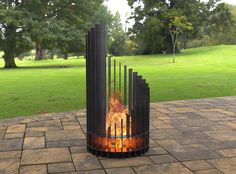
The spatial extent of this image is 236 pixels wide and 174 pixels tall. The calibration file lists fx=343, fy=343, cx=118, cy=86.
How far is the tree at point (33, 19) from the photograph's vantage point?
72.0 ft

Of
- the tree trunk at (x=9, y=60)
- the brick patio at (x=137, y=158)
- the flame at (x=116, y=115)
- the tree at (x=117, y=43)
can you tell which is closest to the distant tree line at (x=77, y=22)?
the tree trunk at (x=9, y=60)

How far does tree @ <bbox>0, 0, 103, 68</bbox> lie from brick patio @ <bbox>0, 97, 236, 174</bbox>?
17003 millimetres

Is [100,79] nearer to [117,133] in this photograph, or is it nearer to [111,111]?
[111,111]

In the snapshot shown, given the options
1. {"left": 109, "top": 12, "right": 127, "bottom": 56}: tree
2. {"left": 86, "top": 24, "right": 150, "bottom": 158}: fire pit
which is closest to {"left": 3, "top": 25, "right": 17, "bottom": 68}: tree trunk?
{"left": 86, "top": 24, "right": 150, "bottom": 158}: fire pit

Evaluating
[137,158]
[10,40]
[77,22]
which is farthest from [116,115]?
[77,22]

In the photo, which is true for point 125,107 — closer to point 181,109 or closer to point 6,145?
point 6,145

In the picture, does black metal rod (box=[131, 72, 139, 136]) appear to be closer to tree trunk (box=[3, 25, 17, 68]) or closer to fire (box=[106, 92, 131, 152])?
fire (box=[106, 92, 131, 152])

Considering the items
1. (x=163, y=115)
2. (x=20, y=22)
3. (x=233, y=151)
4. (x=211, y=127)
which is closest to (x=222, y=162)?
(x=233, y=151)

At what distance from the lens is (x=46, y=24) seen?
23.0 metres

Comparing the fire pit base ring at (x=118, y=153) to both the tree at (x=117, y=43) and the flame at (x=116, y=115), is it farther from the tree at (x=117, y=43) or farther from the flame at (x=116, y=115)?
the tree at (x=117, y=43)

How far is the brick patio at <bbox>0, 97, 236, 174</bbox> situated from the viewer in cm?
347

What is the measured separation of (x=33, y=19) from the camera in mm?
23500

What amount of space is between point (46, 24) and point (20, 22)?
1902 mm

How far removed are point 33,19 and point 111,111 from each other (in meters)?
21.0
